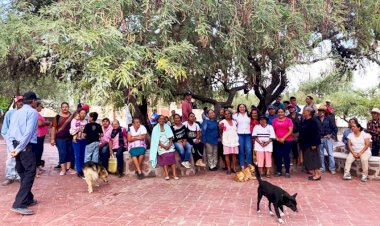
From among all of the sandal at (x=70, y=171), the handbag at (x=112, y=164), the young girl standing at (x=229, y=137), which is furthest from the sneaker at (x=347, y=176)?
the sandal at (x=70, y=171)

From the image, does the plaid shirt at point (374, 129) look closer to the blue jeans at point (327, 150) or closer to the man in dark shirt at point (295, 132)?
the blue jeans at point (327, 150)

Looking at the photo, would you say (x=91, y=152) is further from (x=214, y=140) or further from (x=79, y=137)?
(x=214, y=140)

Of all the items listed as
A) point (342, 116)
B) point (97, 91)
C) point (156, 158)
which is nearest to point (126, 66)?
point (97, 91)

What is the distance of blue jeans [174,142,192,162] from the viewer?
28.4 feet

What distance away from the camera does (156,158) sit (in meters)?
8.30

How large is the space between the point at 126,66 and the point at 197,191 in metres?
3.25

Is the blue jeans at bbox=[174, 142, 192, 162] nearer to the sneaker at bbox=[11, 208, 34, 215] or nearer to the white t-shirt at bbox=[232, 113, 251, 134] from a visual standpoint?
the white t-shirt at bbox=[232, 113, 251, 134]

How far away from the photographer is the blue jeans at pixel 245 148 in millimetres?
8750

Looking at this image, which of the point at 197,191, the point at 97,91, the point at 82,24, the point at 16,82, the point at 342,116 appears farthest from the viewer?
the point at 342,116

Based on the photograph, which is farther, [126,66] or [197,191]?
[197,191]

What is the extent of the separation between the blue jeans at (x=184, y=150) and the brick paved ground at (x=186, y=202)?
1.85ft

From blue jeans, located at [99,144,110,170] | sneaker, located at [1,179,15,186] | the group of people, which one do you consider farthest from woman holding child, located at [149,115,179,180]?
sneaker, located at [1,179,15,186]

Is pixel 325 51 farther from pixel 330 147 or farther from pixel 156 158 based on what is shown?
pixel 156 158

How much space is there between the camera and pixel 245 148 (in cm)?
882
